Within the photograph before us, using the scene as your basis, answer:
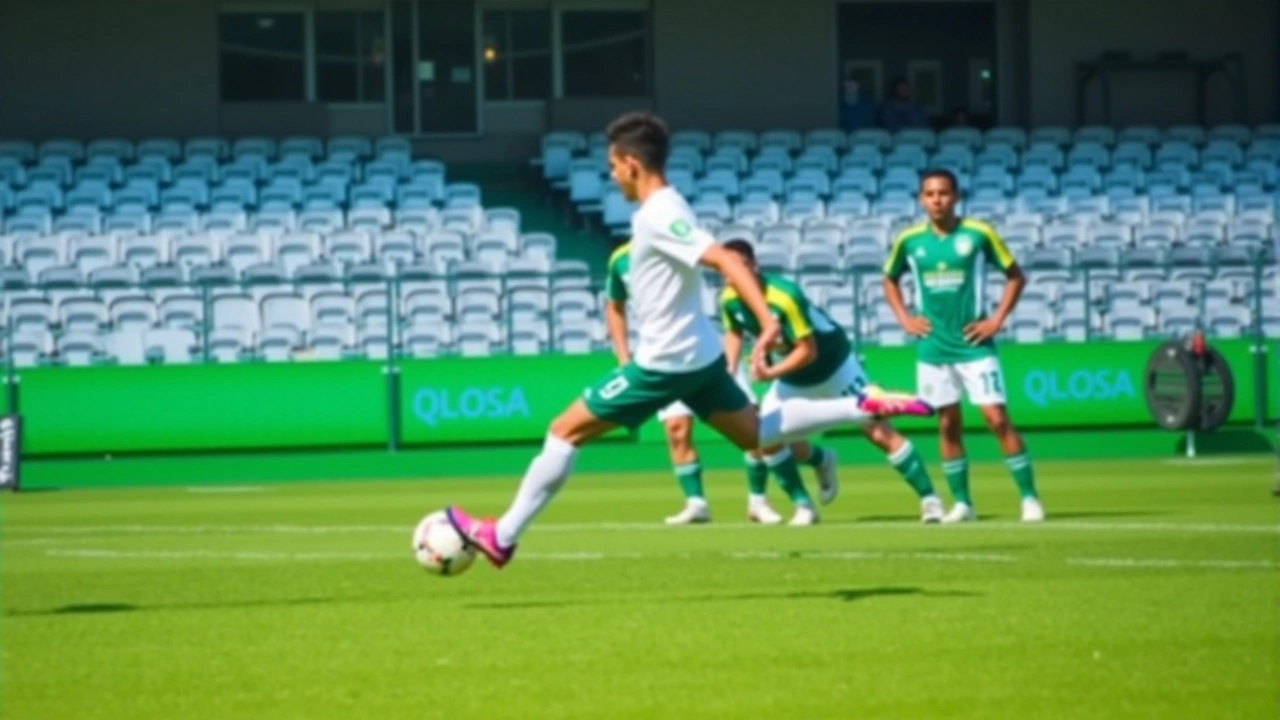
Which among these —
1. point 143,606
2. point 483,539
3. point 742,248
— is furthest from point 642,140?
point 742,248

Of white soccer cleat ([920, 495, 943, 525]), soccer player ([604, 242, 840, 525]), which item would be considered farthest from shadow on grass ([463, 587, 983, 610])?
white soccer cleat ([920, 495, 943, 525])

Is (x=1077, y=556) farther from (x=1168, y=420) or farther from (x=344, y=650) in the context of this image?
(x=1168, y=420)

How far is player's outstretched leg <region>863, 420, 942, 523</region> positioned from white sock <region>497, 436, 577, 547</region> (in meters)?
5.73

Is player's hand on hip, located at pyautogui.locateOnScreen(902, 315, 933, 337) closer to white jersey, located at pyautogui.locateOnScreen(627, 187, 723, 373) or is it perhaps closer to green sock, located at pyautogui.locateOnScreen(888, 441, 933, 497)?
green sock, located at pyautogui.locateOnScreen(888, 441, 933, 497)

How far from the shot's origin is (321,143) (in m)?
40.5

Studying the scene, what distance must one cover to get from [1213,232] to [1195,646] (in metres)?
28.2

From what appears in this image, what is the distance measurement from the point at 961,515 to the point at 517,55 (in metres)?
27.5

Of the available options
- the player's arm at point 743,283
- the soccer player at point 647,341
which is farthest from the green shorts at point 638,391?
the player's arm at point 743,283

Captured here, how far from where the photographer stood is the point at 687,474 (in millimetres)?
19438

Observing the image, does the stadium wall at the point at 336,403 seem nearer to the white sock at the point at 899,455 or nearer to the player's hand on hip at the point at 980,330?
the white sock at the point at 899,455

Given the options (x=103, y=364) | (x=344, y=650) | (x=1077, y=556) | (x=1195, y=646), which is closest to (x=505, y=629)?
(x=344, y=650)

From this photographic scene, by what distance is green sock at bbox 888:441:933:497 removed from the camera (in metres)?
18.4

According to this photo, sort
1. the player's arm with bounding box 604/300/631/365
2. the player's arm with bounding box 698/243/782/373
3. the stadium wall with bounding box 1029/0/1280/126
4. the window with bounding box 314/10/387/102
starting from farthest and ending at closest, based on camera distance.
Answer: the stadium wall with bounding box 1029/0/1280/126, the window with bounding box 314/10/387/102, the player's arm with bounding box 604/300/631/365, the player's arm with bounding box 698/243/782/373

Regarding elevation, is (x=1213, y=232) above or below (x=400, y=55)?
below
